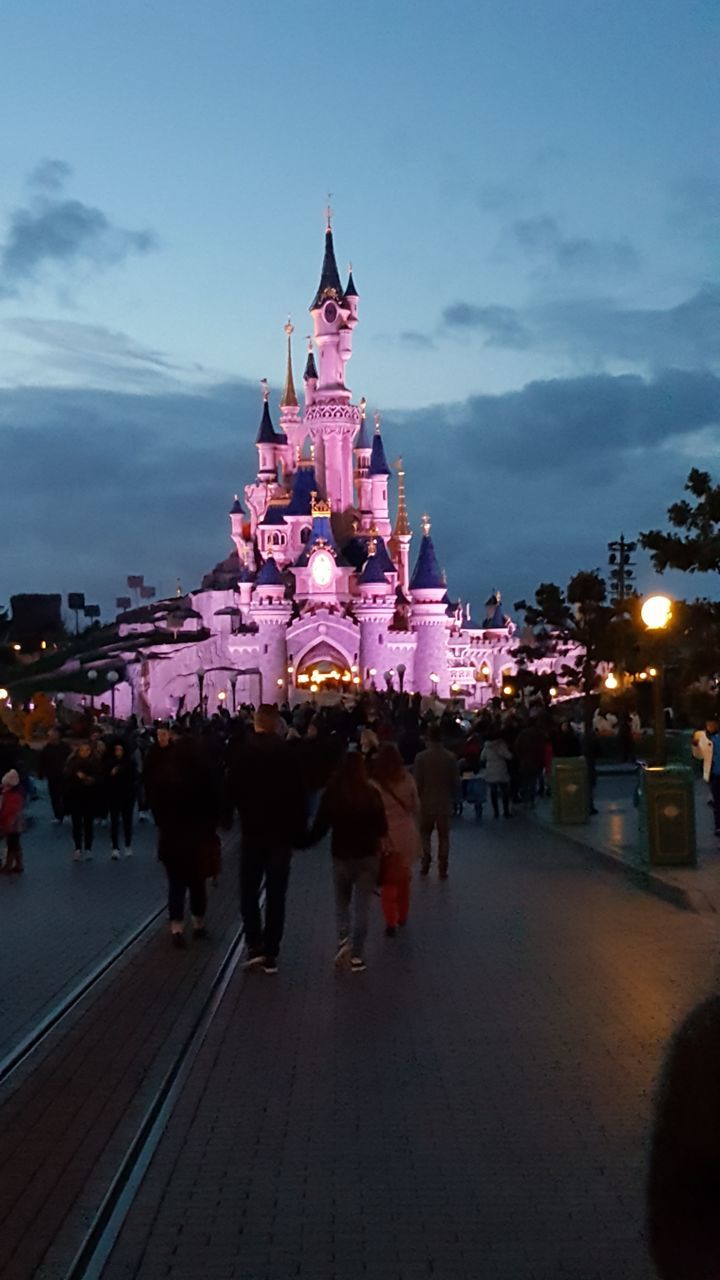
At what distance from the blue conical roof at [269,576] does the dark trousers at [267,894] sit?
93041 millimetres

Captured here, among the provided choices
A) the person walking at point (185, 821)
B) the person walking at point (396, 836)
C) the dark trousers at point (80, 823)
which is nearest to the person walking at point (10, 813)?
the dark trousers at point (80, 823)

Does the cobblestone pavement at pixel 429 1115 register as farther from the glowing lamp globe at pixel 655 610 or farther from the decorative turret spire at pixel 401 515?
the decorative turret spire at pixel 401 515

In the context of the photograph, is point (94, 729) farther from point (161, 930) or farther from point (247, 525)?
point (247, 525)

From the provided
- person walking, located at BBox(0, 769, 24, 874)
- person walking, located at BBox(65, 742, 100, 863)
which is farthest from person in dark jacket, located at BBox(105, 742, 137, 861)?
person walking, located at BBox(0, 769, 24, 874)

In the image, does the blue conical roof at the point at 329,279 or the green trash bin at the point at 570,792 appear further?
the blue conical roof at the point at 329,279

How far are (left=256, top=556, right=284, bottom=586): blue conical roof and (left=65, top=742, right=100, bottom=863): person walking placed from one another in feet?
274

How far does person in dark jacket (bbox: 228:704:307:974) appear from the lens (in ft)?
38.8

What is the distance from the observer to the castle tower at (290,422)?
120000 millimetres

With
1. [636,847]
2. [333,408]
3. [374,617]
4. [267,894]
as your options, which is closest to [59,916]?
[267,894]

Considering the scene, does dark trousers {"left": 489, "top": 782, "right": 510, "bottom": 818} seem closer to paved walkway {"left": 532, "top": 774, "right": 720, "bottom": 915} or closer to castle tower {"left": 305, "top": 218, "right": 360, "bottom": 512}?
paved walkway {"left": 532, "top": 774, "right": 720, "bottom": 915}

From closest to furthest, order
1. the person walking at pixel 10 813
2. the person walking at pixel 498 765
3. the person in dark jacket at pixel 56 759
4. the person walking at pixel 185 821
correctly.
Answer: the person walking at pixel 185 821, the person walking at pixel 10 813, the person in dark jacket at pixel 56 759, the person walking at pixel 498 765

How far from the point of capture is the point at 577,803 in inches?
981

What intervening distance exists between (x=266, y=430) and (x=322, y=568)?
18286 mm

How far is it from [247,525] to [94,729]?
9796cm
